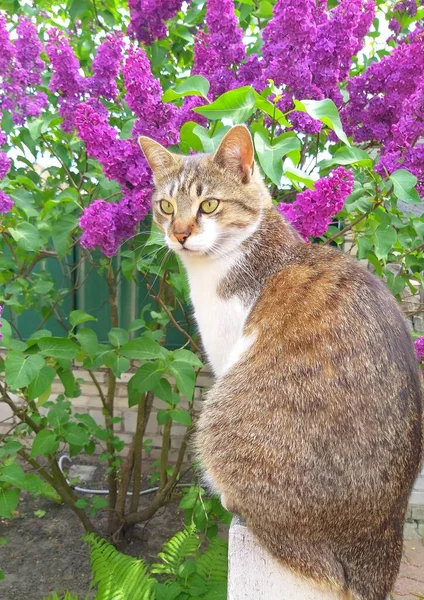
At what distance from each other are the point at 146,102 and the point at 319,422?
110 cm

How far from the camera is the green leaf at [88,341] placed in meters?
1.93

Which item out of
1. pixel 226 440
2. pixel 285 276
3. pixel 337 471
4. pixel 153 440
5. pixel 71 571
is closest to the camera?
pixel 337 471

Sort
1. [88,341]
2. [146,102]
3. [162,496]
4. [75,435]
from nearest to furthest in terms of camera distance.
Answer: [146,102]
[88,341]
[75,435]
[162,496]

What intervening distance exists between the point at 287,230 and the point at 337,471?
33.1 inches

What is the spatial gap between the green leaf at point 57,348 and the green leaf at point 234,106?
Result: 3.03ft

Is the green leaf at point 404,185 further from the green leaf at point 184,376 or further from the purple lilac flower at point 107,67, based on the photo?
the purple lilac flower at point 107,67

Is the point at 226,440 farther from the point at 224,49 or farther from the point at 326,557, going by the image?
the point at 224,49

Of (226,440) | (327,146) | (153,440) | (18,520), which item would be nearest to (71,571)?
(18,520)

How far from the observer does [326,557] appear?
134 cm

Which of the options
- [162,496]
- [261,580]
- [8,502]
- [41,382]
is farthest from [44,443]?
[261,580]

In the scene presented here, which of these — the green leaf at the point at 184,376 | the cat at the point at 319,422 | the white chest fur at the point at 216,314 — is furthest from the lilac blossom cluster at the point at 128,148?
the green leaf at the point at 184,376

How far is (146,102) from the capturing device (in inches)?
64.9

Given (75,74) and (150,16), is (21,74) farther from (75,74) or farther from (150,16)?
(150,16)

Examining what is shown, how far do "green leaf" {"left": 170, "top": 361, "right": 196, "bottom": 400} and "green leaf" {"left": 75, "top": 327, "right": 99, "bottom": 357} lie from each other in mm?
314
